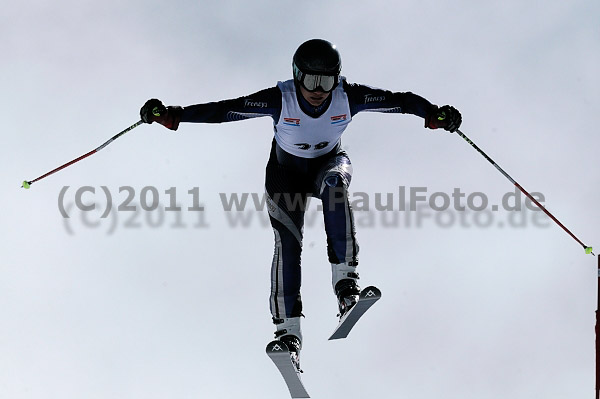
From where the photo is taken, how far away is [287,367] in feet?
28.6

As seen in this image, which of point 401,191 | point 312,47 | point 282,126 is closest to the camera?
point 312,47

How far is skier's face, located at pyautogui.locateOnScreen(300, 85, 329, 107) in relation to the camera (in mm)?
8891

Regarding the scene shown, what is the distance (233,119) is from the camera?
9141 mm

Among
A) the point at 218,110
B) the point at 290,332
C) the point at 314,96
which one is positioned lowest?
the point at 290,332

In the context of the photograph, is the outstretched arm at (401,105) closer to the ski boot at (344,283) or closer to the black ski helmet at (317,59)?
the black ski helmet at (317,59)

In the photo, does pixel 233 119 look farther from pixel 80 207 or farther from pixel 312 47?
pixel 80 207

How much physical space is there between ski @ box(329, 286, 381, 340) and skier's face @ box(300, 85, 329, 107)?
215 centimetres

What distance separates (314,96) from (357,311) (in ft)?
7.85

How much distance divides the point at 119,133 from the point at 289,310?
2896 mm

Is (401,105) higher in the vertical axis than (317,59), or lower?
lower

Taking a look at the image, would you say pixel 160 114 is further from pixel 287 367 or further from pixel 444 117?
pixel 444 117

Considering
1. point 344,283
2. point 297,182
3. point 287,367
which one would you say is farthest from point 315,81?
point 287,367

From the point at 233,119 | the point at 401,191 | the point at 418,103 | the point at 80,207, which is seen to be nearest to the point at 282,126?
the point at 233,119

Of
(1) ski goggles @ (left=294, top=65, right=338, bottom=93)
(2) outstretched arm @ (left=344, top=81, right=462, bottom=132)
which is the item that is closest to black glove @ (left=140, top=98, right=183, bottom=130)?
(1) ski goggles @ (left=294, top=65, right=338, bottom=93)
